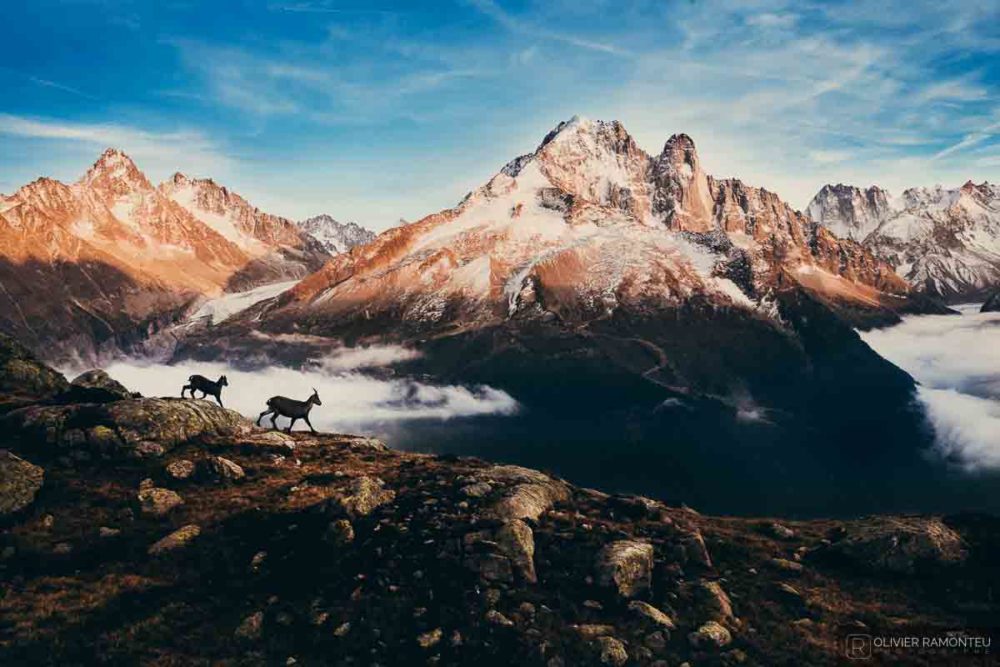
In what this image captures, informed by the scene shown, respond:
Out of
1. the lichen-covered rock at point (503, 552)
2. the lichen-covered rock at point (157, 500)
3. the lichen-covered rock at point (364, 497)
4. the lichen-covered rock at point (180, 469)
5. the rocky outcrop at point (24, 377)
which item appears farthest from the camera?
the rocky outcrop at point (24, 377)

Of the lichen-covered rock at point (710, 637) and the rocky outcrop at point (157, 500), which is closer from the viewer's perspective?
the lichen-covered rock at point (710, 637)

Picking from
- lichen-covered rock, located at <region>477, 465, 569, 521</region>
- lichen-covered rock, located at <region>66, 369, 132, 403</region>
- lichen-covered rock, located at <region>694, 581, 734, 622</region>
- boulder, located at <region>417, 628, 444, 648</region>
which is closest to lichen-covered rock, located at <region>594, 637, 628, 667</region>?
lichen-covered rock, located at <region>694, 581, 734, 622</region>

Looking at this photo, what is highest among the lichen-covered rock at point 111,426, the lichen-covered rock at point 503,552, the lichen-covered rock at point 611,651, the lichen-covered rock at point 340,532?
the lichen-covered rock at point 111,426

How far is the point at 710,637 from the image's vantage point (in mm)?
43750

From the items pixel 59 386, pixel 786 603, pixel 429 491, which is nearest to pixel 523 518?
pixel 429 491

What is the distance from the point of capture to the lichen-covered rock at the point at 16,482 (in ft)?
168

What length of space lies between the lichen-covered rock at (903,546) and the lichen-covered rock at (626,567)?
19.8 metres

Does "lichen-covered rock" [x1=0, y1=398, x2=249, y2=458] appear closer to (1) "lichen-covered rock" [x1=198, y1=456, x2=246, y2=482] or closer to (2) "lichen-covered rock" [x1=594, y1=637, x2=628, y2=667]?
(1) "lichen-covered rock" [x1=198, y1=456, x2=246, y2=482]

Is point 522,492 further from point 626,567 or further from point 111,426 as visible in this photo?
point 111,426

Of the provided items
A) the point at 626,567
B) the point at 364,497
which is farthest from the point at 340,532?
the point at 626,567

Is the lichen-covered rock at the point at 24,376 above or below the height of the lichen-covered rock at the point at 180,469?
above

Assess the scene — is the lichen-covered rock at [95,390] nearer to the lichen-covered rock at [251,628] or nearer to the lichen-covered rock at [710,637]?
the lichen-covered rock at [251,628]

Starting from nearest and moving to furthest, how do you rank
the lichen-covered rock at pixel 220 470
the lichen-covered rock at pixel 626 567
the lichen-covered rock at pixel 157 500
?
the lichen-covered rock at pixel 626 567 < the lichen-covered rock at pixel 157 500 < the lichen-covered rock at pixel 220 470

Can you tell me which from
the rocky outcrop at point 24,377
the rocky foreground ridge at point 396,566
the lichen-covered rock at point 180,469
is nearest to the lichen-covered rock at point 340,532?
the rocky foreground ridge at point 396,566
